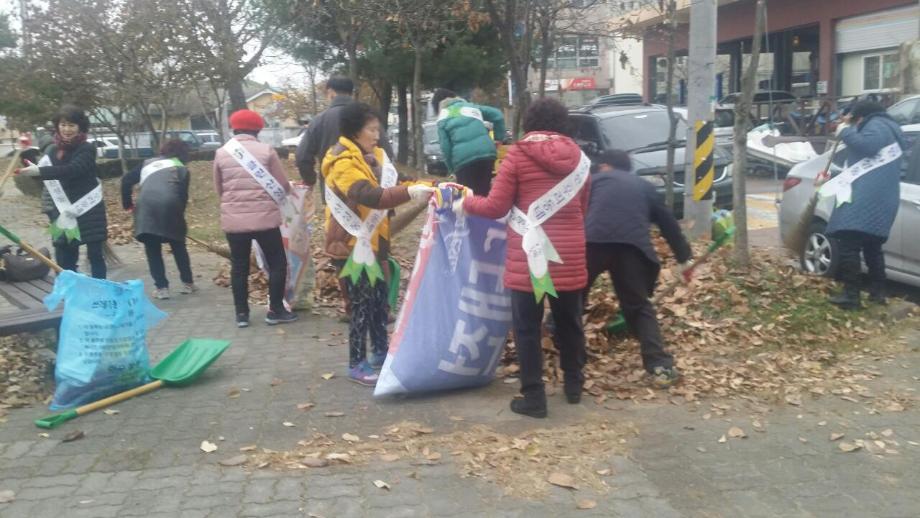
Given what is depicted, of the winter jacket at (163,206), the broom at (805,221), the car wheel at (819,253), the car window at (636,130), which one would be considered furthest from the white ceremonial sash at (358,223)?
the car window at (636,130)

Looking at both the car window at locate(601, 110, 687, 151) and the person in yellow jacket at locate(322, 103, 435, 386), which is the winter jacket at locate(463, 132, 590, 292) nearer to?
the person in yellow jacket at locate(322, 103, 435, 386)

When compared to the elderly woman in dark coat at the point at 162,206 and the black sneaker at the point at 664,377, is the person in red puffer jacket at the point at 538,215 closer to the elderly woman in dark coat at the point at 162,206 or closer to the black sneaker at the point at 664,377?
the black sneaker at the point at 664,377

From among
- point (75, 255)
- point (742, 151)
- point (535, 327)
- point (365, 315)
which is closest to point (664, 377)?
point (535, 327)

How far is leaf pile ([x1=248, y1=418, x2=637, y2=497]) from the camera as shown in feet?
13.9

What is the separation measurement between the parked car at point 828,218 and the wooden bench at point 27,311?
6240mm

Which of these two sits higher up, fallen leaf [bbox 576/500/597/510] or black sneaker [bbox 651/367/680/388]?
black sneaker [bbox 651/367/680/388]

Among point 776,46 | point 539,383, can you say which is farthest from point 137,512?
point 776,46

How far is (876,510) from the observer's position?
12.8ft

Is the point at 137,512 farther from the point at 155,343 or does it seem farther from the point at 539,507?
the point at 155,343

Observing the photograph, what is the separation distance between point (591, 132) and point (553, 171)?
8005 millimetres

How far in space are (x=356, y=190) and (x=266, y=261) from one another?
222 cm

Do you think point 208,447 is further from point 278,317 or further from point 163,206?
point 163,206

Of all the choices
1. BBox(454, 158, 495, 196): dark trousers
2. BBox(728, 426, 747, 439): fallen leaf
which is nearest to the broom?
BBox(454, 158, 495, 196): dark trousers

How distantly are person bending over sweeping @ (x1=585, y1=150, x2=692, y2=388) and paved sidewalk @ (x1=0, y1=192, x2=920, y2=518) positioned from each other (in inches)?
17.6
